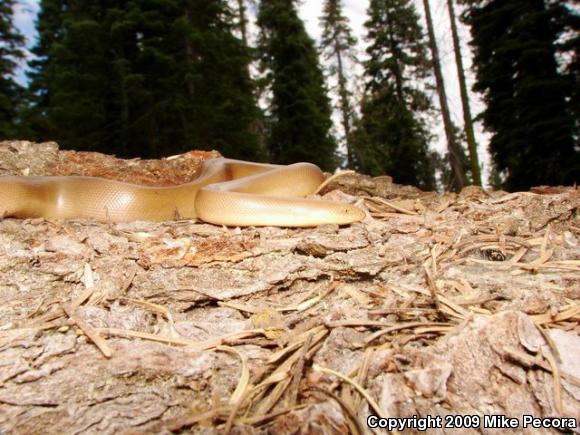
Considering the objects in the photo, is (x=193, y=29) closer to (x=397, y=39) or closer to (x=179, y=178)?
(x=179, y=178)

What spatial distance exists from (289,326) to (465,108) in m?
12.9

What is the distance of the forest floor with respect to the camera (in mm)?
1002

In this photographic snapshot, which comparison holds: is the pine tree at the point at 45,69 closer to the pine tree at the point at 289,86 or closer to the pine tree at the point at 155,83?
the pine tree at the point at 155,83

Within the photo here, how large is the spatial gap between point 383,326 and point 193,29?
14.4 meters

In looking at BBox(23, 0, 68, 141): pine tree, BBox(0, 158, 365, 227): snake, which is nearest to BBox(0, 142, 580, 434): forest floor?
BBox(0, 158, 365, 227): snake

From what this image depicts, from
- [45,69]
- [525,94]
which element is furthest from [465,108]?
[45,69]

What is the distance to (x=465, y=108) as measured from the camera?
12.2m

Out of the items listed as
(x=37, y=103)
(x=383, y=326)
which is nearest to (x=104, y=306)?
(x=383, y=326)

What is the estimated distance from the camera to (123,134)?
13.5 metres

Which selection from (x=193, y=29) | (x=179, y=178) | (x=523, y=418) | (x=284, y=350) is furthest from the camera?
(x=193, y=29)

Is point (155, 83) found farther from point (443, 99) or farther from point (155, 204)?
point (155, 204)

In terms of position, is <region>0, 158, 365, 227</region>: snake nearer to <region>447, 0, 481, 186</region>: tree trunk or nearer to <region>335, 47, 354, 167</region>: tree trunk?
<region>447, 0, 481, 186</region>: tree trunk

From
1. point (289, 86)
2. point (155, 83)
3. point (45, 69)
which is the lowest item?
point (155, 83)

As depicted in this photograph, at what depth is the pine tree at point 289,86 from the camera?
21594 mm
